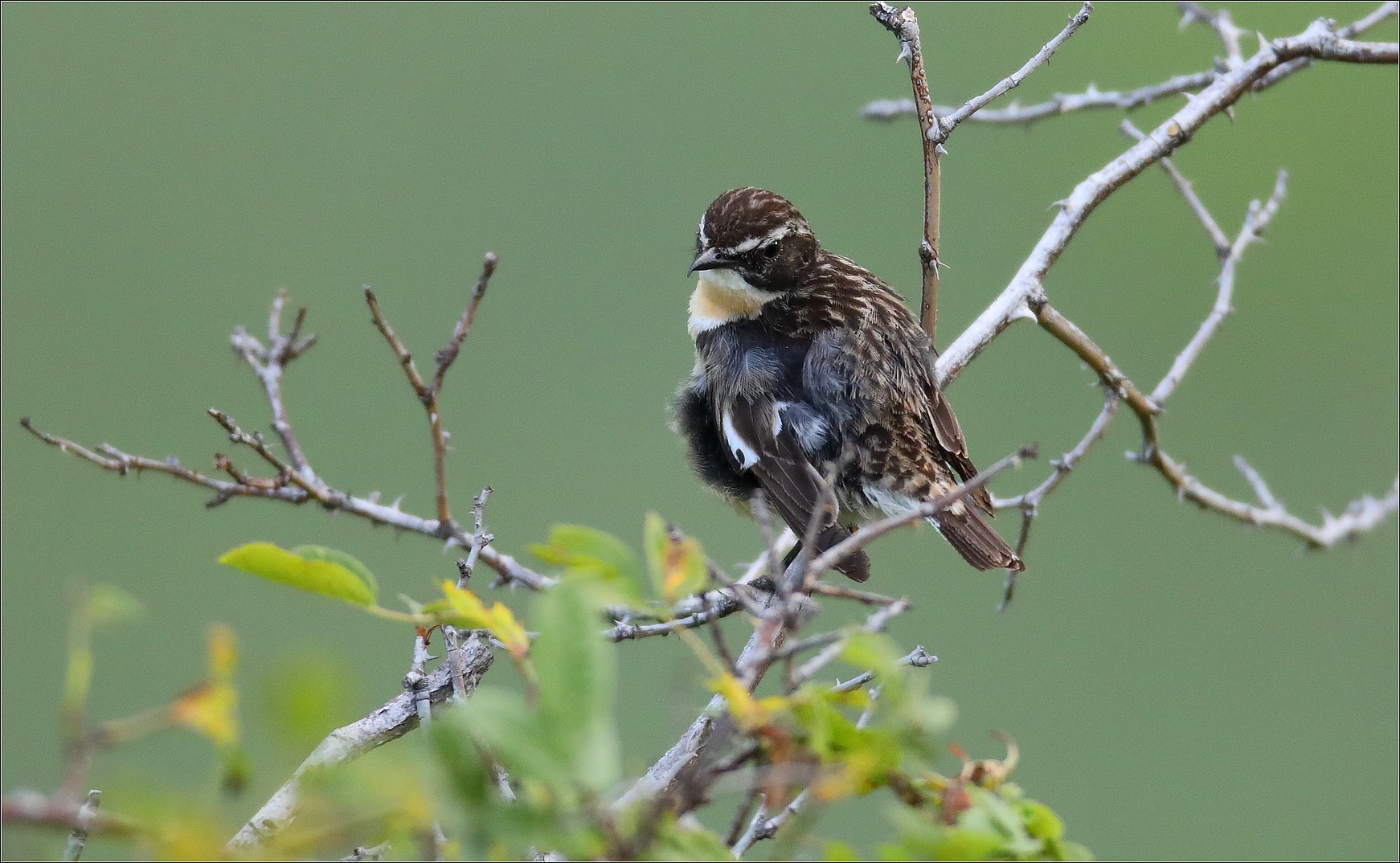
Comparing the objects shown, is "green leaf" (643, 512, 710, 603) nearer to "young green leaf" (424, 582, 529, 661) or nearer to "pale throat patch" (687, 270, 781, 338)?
"young green leaf" (424, 582, 529, 661)

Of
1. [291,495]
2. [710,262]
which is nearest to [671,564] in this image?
[291,495]

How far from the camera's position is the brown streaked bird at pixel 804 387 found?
13.7ft

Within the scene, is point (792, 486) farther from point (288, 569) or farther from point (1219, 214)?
point (1219, 214)

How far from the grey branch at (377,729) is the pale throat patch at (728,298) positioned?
2976 millimetres

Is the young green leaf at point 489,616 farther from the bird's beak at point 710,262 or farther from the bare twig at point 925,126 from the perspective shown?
the bird's beak at point 710,262

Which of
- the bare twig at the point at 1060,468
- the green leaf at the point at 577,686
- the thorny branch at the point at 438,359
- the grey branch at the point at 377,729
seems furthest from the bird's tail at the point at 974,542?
the green leaf at the point at 577,686

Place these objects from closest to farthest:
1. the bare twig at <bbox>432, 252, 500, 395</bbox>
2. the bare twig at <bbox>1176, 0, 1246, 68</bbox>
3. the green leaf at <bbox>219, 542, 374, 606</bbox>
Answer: the green leaf at <bbox>219, 542, 374, 606</bbox> < the bare twig at <bbox>432, 252, 500, 395</bbox> < the bare twig at <bbox>1176, 0, 1246, 68</bbox>

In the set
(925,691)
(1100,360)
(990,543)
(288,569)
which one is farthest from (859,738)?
(1100,360)

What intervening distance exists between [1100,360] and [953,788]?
339 centimetres

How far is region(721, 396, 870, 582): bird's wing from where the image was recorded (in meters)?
3.99

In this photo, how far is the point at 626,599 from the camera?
4.00 ft

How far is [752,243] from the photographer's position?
4.66 meters

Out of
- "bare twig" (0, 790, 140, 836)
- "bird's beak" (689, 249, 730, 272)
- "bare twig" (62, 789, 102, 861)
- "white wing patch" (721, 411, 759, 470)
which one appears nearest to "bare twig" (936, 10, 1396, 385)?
"white wing patch" (721, 411, 759, 470)

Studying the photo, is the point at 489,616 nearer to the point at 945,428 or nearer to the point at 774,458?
the point at 774,458
